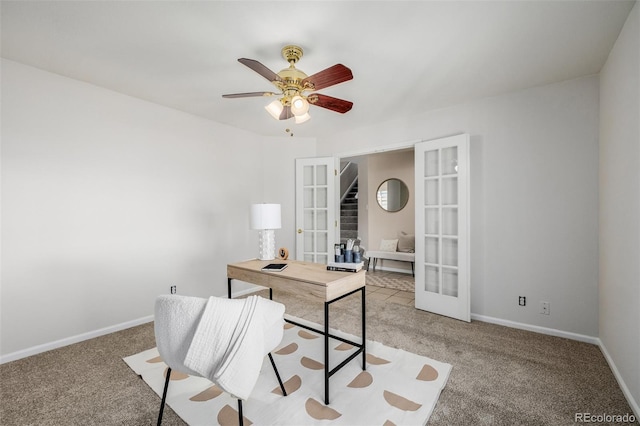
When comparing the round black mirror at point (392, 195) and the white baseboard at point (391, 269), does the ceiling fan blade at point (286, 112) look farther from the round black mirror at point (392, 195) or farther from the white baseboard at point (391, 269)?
the white baseboard at point (391, 269)

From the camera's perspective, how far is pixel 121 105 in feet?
9.92

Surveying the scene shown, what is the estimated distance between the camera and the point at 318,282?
190 centimetres

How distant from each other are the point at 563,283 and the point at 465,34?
245 cm

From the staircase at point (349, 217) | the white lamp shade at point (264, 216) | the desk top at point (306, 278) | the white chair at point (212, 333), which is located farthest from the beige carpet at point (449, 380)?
the staircase at point (349, 217)

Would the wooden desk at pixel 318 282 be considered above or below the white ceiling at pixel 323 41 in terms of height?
below

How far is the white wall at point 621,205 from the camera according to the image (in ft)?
5.80

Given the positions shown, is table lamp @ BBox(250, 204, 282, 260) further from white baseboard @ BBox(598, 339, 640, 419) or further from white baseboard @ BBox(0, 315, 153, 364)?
white baseboard @ BBox(598, 339, 640, 419)

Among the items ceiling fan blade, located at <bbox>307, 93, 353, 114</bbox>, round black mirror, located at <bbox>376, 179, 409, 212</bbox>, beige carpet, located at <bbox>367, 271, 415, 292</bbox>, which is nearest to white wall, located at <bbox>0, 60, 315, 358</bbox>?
ceiling fan blade, located at <bbox>307, 93, 353, 114</bbox>

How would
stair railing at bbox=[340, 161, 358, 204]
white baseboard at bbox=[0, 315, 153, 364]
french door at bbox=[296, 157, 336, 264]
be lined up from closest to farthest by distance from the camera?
1. white baseboard at bbox=[0, 315, 153, 364]
2. french door at bbox=[296, 157, 336, 264]
3. stair railing at bbox=[340, 161, 358, 204]

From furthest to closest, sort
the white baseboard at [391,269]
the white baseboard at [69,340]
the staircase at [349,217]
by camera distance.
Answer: the staircase at [349,217] → the white baseboard at [391,269] → the white baseboard at [69,340]

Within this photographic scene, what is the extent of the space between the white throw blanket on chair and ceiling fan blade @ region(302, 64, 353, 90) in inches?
60.8

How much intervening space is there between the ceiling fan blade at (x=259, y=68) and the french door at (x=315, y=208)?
2476 millimetres

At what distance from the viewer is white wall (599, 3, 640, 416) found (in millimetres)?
1769

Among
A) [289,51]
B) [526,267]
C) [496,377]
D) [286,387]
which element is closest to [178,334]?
[286,387]
